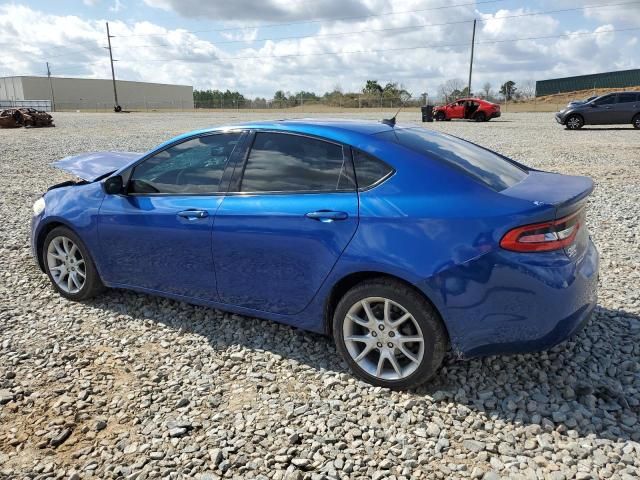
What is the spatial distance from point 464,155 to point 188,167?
2.02 metres

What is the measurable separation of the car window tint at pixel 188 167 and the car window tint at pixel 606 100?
879 inches

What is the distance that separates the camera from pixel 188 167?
3.94 metres

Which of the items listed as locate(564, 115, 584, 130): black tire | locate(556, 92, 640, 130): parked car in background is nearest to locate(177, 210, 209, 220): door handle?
locate(556, 92, 640, 130): parked car in background

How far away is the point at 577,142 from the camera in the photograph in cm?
1667

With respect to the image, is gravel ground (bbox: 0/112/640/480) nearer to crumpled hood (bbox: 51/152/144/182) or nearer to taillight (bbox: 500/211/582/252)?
taillight (bbox: 500/211/582/252)

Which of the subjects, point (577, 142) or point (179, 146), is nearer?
point (179, 146)

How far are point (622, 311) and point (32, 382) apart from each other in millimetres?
4379

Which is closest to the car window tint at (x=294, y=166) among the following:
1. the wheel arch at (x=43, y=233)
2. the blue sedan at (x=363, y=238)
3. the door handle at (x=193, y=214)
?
Result: the blue sedan at (x=363, y=238)

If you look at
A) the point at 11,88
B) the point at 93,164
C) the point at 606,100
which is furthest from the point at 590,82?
the point at 11,88

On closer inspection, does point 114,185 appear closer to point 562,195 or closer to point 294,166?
point 294,166

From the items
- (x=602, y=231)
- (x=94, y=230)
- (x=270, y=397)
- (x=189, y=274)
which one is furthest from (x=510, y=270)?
(x=602, y=231)

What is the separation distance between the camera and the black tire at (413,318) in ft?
9.70

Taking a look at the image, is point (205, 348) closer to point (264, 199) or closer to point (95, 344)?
point (95, 344)

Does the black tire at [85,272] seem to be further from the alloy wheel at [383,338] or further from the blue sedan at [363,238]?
the alloy wheel at [383,338]
